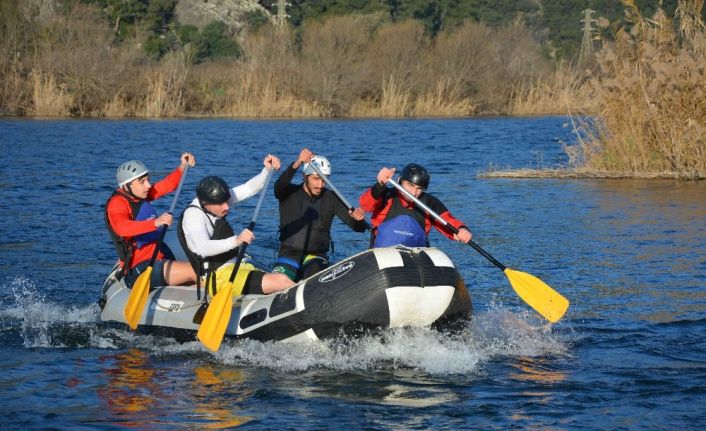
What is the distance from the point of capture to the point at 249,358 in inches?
311

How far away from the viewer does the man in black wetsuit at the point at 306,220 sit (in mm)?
8953

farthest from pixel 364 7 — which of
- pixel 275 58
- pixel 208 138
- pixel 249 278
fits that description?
pixel 249 278

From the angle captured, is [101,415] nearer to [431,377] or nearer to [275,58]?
[431,377]

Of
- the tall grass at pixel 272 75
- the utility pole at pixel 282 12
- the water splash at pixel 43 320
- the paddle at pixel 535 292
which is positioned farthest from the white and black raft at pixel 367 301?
the utility pole at pixel 282 12

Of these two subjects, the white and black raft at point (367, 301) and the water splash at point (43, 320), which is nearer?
the white and black raft at point (367, 301)

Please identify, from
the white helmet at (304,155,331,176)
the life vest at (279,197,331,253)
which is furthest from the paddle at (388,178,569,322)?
the life vest at (279,197,331,253)

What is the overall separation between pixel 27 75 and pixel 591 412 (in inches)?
1250

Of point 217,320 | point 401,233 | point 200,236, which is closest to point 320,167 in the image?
point 401,233

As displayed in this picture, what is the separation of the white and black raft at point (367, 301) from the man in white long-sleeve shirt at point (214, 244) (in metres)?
0.36

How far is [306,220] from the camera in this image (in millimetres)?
9078

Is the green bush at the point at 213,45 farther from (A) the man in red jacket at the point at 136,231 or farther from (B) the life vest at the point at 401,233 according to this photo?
(B) the life vest at the point at 401,233

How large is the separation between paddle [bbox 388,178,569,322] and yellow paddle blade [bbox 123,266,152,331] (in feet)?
6.47

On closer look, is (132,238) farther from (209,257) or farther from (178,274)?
(209,257)

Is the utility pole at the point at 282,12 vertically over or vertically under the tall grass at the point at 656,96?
over
